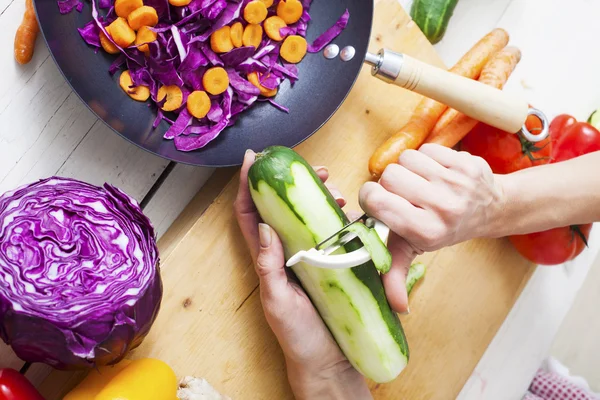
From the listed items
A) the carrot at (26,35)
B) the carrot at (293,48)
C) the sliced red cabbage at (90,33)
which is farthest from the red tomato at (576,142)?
the carrot at (26,35)

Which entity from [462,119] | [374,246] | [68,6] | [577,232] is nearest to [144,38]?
[68,6]

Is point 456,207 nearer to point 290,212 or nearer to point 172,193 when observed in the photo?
point 290,212

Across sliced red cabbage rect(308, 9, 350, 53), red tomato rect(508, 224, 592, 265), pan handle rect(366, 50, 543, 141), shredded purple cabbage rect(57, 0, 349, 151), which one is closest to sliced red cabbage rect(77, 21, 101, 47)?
shredded purple cabbage rect(57, 0, 349, 151)

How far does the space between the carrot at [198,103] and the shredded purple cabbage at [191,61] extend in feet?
0.07

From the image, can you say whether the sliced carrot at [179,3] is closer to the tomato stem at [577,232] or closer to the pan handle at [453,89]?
the pan handle at [453,89]

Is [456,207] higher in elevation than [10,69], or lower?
lower

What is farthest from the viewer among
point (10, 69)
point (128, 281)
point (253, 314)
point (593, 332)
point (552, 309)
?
point (593, 332)

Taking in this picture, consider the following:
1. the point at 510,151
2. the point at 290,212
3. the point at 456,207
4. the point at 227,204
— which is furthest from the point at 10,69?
the point at 510,151

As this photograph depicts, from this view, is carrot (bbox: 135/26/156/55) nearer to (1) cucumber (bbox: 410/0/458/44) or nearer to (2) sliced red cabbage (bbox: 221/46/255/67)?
(2) sliced red cabbage (bbox: 221/46/255/67)

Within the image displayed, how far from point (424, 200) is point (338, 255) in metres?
0.25

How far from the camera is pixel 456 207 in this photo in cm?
→ 127

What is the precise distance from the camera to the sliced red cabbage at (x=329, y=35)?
1515mm

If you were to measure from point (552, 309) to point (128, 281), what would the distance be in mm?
1401

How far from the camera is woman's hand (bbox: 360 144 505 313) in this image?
4.06 ft
